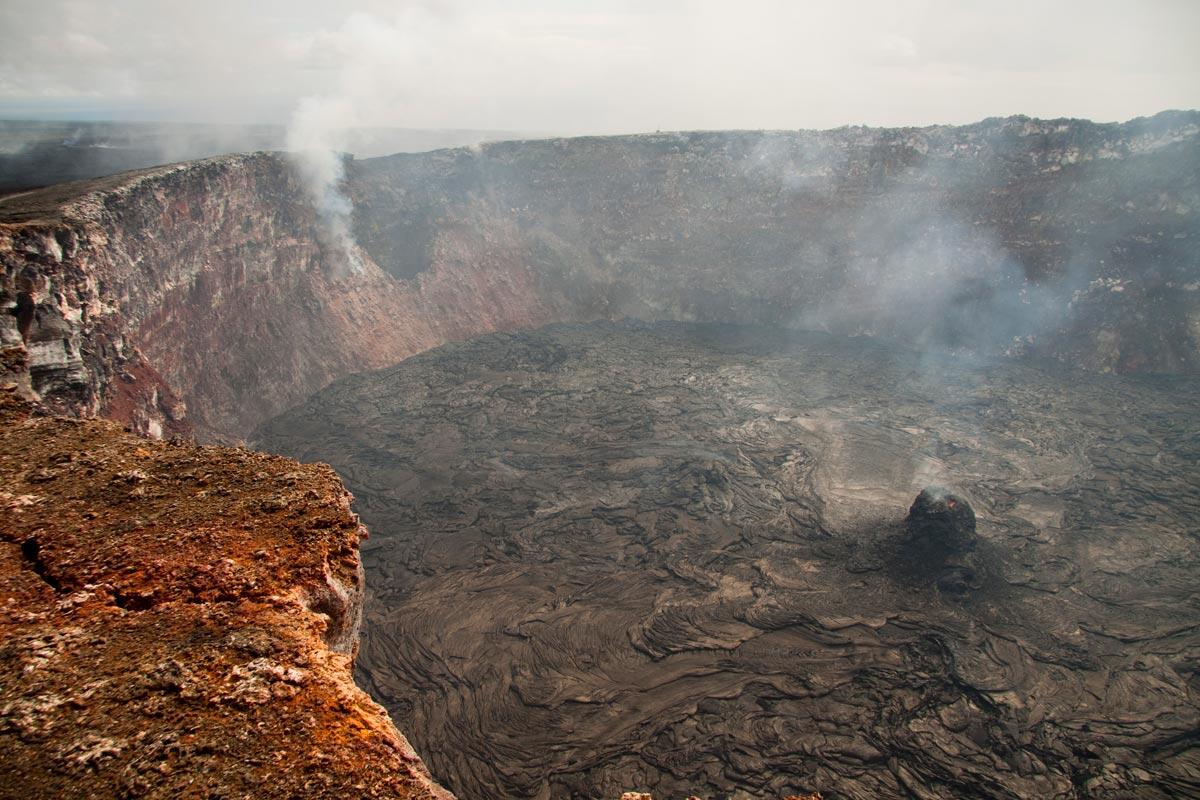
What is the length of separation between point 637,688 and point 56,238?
1612 centimetres

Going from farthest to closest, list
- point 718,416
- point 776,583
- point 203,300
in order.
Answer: point 718,416, point 203,300, point 776,583

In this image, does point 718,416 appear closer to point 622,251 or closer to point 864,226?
point 864,226

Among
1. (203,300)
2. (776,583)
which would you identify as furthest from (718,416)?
(203,300)

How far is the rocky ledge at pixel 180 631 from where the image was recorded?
3982 mm

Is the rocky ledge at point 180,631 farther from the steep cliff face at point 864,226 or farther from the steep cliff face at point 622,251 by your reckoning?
the steep cliff face at point 864,226

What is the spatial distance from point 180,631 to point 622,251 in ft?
113

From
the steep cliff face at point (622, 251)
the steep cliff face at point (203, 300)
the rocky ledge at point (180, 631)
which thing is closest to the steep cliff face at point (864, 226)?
the steep cliff face at point (622, 251)

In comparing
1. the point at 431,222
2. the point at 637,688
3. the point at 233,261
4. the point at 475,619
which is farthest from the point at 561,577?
the point at 431,222

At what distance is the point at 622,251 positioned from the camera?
122ft

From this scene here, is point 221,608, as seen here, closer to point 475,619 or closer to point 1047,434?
point 475,619

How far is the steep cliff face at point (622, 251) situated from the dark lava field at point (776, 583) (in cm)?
370

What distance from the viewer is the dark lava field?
34.9 feet

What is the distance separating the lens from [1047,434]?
21.4m

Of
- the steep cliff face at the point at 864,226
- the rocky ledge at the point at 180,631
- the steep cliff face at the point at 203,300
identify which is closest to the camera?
the rocky ledge at the point at 180,631
